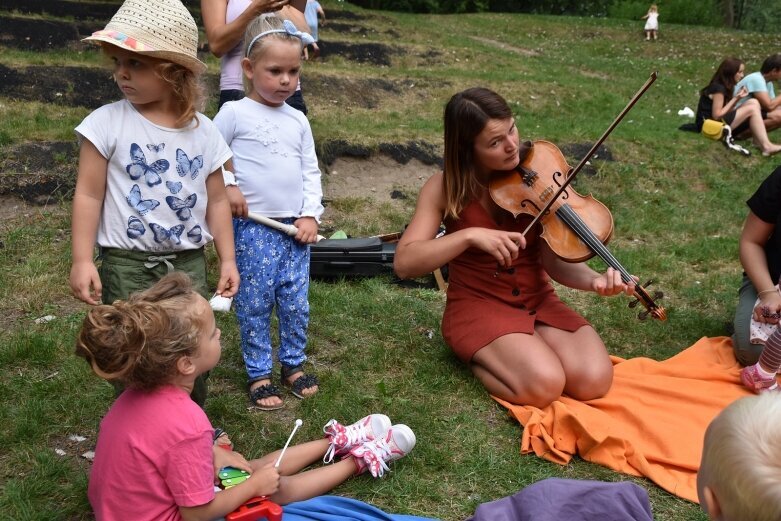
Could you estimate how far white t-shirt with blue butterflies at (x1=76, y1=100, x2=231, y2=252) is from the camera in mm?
2453

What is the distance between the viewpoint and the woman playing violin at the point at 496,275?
3.20 m

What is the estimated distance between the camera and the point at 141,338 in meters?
1.96

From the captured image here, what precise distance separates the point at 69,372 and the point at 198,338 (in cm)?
151

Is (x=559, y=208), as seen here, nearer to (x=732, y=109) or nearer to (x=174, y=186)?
(x=174, y=186)

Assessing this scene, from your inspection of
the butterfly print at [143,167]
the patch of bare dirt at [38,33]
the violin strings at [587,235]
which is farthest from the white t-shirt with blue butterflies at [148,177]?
the patch of bare dirt at [38,33]

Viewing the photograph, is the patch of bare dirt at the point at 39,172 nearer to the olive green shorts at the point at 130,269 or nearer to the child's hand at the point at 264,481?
the olive green shorts at the point at 130,269

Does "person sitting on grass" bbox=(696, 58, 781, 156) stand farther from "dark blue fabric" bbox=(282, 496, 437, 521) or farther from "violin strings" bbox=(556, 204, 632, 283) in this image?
"dark blue fabric" bbox=(282, 496, 437, 521)

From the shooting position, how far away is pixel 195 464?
2.00 m

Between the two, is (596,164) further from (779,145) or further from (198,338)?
(198,338)

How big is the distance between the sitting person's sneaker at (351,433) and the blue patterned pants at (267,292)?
21.4 inches

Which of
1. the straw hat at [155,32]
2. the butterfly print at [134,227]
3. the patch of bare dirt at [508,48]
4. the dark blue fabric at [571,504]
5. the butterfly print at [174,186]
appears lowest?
the dark blue fabric at [571,504]

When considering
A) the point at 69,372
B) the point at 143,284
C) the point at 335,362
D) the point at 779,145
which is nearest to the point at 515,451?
the point at 335,362

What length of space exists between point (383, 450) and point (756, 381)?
1.89 meters

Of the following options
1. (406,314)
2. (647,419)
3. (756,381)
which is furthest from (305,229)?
(756,381)
